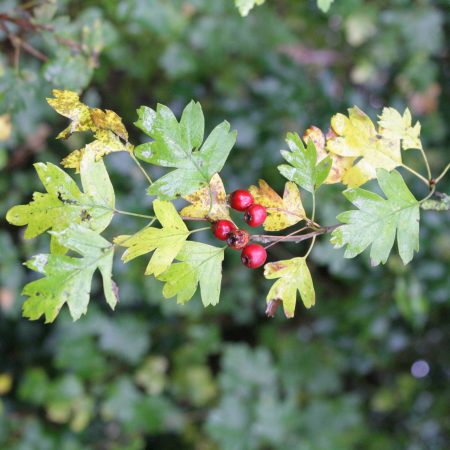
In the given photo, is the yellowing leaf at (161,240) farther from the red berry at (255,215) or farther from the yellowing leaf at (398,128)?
the yellowing leaf at (398,128)

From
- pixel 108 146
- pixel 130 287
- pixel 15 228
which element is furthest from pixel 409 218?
pixel 15 228

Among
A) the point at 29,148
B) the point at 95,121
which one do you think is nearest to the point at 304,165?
the point at 95,121

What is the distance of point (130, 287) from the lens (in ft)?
6.45

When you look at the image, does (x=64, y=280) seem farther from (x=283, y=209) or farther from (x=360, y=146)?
(x=360, y=146)

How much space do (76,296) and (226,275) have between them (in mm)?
1423

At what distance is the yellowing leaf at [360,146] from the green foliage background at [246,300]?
2.70 feet

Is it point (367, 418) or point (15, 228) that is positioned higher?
point (15, 228)

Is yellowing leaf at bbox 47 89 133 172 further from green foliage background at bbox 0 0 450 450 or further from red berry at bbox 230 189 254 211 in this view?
green foliage background at bbox 0 0 450 450

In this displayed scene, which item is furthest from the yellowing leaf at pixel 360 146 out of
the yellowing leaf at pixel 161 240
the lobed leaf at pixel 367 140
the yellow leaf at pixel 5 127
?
the yellow leaf at pixel 5 127

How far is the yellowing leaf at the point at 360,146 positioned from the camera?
802 mm

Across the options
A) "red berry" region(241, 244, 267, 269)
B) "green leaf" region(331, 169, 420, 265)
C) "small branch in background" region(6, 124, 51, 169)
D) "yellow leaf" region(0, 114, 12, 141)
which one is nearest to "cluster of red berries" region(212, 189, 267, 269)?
"red berry" region(241, 244, 267, 269)

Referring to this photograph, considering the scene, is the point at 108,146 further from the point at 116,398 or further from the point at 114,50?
the point at 116,398

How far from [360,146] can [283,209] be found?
0.15 metres

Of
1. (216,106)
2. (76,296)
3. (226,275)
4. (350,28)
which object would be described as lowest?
(226,275)
